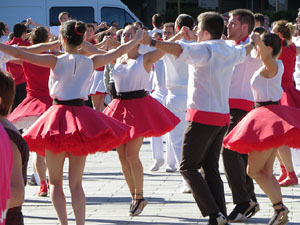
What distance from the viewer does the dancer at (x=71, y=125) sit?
252 inches

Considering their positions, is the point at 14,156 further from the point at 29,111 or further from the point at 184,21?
the point at 184,21

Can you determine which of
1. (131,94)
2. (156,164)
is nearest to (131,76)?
(131,94)

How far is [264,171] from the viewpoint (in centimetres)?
687

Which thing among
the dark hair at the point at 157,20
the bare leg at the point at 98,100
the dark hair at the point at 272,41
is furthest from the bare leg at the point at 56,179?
the dark hair at the point at 157,20

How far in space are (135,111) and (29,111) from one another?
1.57 metres

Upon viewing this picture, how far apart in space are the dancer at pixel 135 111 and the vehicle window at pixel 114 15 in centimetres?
1475

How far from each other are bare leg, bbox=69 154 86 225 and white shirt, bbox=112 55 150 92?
1424 millimetres

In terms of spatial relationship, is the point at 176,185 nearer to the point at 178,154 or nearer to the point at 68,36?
the point at 178,154

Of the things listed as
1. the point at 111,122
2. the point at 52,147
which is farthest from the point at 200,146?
the point at 52,147

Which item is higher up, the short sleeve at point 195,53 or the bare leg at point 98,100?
the short sleeve at point 195,53

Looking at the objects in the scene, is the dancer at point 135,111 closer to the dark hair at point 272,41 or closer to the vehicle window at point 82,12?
the dark hair at point 272,41

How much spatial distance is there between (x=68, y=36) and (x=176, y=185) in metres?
3.35

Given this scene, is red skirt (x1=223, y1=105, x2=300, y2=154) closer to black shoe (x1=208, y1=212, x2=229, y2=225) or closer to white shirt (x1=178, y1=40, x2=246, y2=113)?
white shirt (x1=178, y1=40, x2=246, y2=113)

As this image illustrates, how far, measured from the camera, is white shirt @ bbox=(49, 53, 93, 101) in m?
6.59
